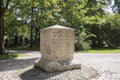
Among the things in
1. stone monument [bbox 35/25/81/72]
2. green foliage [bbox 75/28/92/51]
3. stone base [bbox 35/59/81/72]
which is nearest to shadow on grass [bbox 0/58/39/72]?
stone monument [bbox 35/25/81/72]

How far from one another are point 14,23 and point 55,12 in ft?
22.7

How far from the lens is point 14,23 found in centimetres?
3025

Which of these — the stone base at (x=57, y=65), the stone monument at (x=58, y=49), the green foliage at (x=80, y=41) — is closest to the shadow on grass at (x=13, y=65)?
the stone monument at (x=58, y=49)

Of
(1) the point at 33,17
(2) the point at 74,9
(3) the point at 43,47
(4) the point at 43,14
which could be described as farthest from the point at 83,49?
(3) the point at 43,47

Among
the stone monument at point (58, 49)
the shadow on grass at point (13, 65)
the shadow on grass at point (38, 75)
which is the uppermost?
the stone monument at point (58, 49)

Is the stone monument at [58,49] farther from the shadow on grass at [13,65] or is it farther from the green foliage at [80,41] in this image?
the green foliage at [80,41]

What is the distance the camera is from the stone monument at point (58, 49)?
9.09 metres

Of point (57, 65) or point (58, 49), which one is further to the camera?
point (58, 49)

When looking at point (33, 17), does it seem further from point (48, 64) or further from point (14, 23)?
point (48, 64)

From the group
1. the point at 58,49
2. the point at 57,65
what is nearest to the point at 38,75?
the point at 57,65

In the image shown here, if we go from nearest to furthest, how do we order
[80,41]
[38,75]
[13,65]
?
[38,75] → [13,65] → [80,41]

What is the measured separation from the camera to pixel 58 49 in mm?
9297

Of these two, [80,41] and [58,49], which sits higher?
[58,49]

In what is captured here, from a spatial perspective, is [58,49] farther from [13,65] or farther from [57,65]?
[13,65]
